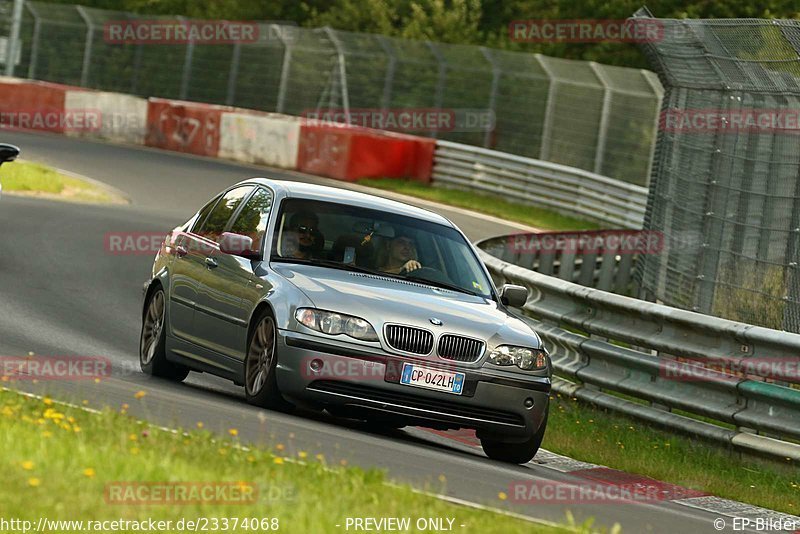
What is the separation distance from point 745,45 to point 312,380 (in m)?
5.64

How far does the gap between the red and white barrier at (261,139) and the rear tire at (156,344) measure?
21656 mm

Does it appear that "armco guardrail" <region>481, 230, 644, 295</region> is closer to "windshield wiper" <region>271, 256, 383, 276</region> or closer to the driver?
the driver

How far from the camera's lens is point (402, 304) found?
33.6ft

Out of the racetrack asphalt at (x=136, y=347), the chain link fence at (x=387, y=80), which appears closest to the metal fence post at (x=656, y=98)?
the chain link fence at (x=387, y=80)

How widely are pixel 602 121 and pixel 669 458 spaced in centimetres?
2068

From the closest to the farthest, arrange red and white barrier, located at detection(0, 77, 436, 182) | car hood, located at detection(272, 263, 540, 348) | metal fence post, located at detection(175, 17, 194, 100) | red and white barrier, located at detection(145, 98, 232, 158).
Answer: car hood, located at detection(272, 263, 540, 348), red and white barrier, located at detection(0, 77, 436, 182), red and white barrier, located at detection(145, 98, 232, 158), metal fence post, located at detection(175, 17, 194, 100)

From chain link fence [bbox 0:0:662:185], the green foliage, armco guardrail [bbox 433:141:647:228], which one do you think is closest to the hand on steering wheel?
armco guardrail [bbox 433:141:647:228]

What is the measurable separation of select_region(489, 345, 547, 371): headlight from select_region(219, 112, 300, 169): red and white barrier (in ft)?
78.1

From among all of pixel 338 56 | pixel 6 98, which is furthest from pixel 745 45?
pixel 6 98

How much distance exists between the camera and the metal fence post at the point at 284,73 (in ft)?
125

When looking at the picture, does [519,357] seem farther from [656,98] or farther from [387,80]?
[387,80]

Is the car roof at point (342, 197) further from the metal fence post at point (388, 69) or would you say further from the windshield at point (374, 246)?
the metal fence post at point (388, 69)

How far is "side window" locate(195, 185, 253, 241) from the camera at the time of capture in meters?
11.9

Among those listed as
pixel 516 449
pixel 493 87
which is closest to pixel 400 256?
pixel 516 449
